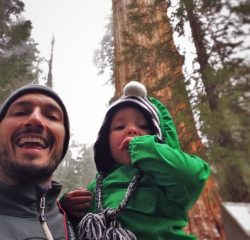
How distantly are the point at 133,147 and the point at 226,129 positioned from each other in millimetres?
1419

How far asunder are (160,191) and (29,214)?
730 millimetres

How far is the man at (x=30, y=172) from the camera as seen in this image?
165 centimetres

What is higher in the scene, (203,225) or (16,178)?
(16,178)

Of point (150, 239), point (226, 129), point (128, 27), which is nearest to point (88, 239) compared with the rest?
point (150, 239)

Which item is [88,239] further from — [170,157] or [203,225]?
[203,225]

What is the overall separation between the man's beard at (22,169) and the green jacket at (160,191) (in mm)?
420

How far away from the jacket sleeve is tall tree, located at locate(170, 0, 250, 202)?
1.25m

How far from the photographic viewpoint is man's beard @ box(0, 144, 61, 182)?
1.77 m

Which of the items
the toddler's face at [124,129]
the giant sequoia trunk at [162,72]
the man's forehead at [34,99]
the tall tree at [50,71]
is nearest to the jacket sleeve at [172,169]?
the toddler's face at [124,129]

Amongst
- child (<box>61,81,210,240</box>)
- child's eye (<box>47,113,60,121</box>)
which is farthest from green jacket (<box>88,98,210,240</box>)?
child's eye (<box>47,113,60,121</box>)

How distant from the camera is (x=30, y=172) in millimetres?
1781

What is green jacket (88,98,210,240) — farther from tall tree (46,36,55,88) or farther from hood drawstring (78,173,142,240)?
tall tree (46,36,55,88)

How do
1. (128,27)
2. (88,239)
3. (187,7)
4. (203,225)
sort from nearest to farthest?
1. (88,239)
2. (203,225)
3. (187,7)
4. (128,27)

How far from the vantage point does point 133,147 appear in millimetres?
1854
